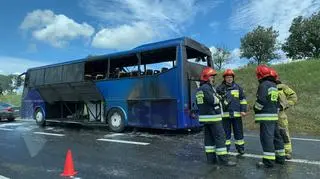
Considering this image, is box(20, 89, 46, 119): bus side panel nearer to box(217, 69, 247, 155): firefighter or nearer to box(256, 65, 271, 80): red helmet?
box(217, 69, 247, 155): firefighter

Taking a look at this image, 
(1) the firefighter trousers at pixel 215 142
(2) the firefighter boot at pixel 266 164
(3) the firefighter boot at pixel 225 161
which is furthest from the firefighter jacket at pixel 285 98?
(3) the firefighter boot at pixel 225 161

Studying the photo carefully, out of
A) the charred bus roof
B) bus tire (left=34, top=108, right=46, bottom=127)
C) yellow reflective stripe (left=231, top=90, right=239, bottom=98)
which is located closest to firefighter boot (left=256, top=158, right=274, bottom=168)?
yellow reflective stripe (left=231, top=90, right=239, bottom=98)

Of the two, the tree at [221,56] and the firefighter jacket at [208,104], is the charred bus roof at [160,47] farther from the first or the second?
the tree at [221,56]

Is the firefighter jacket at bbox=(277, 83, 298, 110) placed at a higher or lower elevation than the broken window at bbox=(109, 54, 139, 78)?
lower

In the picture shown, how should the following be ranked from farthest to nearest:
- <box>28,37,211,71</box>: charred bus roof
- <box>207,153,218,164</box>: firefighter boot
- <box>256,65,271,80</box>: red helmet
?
<box>28,37,211,71</box>: charred bus roof → <box>207,153,218,164</box>: firefighter boot → <box>256,65,271,80</box>: red helmet

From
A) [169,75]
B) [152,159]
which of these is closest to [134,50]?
[169,75]

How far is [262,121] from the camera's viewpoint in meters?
7.02

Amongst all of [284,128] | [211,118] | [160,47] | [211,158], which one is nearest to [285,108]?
[284,128]

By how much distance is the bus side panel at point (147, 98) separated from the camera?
39.5 ft

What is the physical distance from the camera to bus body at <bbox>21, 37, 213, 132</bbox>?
1198 centimetres

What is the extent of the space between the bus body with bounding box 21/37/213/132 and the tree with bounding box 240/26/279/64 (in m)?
35.8

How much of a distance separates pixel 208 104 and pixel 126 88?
643 cm

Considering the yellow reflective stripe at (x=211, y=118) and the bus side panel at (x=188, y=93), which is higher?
the bus side panel at (x=188, y=93)

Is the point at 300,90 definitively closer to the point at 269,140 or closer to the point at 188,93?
the point at 188,93
